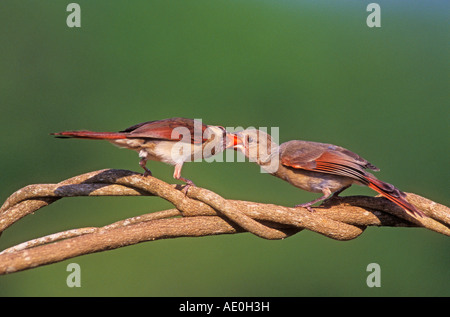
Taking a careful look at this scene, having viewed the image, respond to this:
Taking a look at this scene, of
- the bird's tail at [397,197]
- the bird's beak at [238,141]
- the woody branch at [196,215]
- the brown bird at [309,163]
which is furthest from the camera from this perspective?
the bird's beak at [238,141]

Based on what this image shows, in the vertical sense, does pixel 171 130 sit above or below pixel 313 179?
above

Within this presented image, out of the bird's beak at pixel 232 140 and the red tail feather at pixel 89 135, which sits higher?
the red tail feather at pixel 89 135

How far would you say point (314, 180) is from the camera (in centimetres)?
258

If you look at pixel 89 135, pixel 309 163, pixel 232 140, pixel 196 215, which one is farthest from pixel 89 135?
pixel 309 163

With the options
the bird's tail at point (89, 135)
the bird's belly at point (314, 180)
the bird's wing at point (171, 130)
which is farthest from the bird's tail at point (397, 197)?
the bird's tail at point (89, 135)

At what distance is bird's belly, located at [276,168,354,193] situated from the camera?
8.29 ft

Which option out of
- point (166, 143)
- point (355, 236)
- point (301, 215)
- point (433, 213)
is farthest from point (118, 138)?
point (433, 213)

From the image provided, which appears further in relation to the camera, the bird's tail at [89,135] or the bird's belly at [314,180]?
the bird's belly at [314,180]

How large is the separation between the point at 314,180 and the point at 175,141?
0.75 metres

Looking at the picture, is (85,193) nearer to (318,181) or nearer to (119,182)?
(119,182)

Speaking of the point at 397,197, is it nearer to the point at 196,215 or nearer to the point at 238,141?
the point at 196,215

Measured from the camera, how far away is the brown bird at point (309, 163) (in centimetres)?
247

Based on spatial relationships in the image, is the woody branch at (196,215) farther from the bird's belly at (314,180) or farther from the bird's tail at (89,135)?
the bird's belly at (314,180)

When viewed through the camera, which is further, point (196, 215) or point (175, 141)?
point (175, 141)
